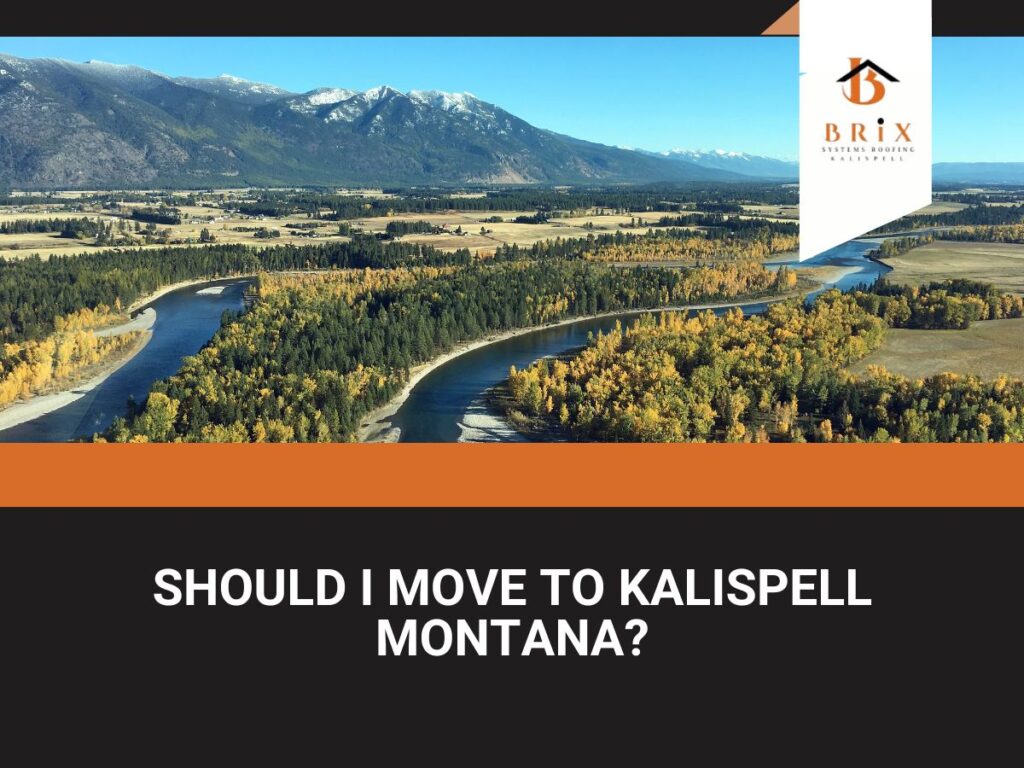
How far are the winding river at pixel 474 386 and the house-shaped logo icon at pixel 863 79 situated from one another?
26200 millimetres

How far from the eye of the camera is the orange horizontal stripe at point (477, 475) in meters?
8.00

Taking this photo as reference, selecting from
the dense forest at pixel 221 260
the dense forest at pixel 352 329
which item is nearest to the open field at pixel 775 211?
the dense forest at pixel 221 260

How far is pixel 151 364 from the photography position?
49.1 m

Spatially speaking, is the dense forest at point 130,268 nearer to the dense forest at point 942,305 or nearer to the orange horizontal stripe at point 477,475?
the dense forest at point 942,305

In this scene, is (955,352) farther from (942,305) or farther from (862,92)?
(862,92)

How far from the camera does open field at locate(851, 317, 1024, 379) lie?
136ft

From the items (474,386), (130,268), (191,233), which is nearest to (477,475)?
(474,386)

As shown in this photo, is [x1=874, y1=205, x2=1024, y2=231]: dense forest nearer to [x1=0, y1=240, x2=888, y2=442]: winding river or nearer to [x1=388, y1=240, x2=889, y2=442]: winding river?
[x1=0, y1=240, x2=888, y2=442]: winding river

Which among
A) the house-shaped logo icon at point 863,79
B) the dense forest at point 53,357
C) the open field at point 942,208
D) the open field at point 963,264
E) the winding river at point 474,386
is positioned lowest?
the winding river at point 474,386

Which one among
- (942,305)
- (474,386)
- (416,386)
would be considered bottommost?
(474,386)

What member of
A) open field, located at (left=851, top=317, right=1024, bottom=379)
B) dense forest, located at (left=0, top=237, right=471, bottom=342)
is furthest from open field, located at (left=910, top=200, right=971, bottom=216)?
open field, located at (left=851, top=317, right=1024, bottom=379)

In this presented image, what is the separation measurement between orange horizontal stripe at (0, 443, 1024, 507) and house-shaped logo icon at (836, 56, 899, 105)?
3895 mm

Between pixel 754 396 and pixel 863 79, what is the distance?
2802 cm

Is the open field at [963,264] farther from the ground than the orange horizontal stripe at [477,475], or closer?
farther from the ground
